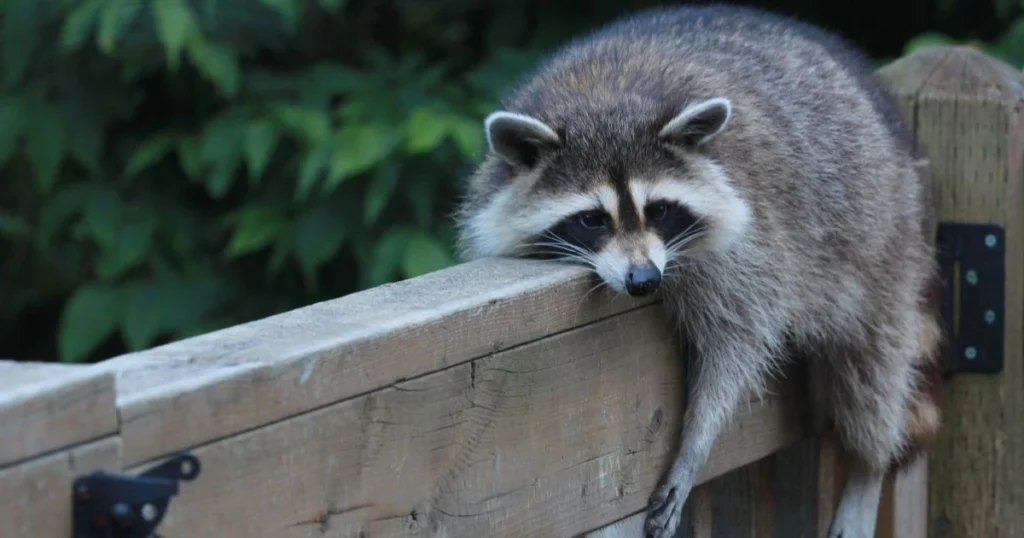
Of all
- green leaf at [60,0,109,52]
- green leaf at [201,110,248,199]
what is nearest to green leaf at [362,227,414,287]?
green leaf at [201,110,248,199]

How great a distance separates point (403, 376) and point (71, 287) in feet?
9.10

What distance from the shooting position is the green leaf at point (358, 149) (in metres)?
3.09

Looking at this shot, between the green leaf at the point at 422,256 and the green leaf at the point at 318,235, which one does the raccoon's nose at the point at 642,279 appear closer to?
the green leaf at the point at 422,256

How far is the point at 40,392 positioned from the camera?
107 cm

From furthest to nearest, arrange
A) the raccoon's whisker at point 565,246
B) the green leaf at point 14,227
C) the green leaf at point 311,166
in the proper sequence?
the green leaf at point 14,227
the green leaf at point 311,166
the raccoon's whisker at point 565,246

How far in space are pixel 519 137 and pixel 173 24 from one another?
3.54 ft

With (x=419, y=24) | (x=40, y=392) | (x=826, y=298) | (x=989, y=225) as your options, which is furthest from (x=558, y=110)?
(x=419, y=24)

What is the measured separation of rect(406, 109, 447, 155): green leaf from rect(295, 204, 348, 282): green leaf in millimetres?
285

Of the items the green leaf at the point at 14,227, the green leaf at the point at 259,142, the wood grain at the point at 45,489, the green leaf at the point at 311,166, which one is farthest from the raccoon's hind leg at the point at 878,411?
the green leaf at the point at 14,227

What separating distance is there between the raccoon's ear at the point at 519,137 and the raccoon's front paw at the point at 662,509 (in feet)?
2.27

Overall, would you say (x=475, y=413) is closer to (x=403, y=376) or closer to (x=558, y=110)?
(x=403, y=376)

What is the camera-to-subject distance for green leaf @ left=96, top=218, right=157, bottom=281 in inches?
137

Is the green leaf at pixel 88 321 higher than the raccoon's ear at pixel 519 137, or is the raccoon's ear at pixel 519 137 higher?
the raccoon's ear at pixel 519 137

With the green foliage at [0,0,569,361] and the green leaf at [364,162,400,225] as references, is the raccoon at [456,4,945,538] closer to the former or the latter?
the green leaf at [364,162,400,225]
